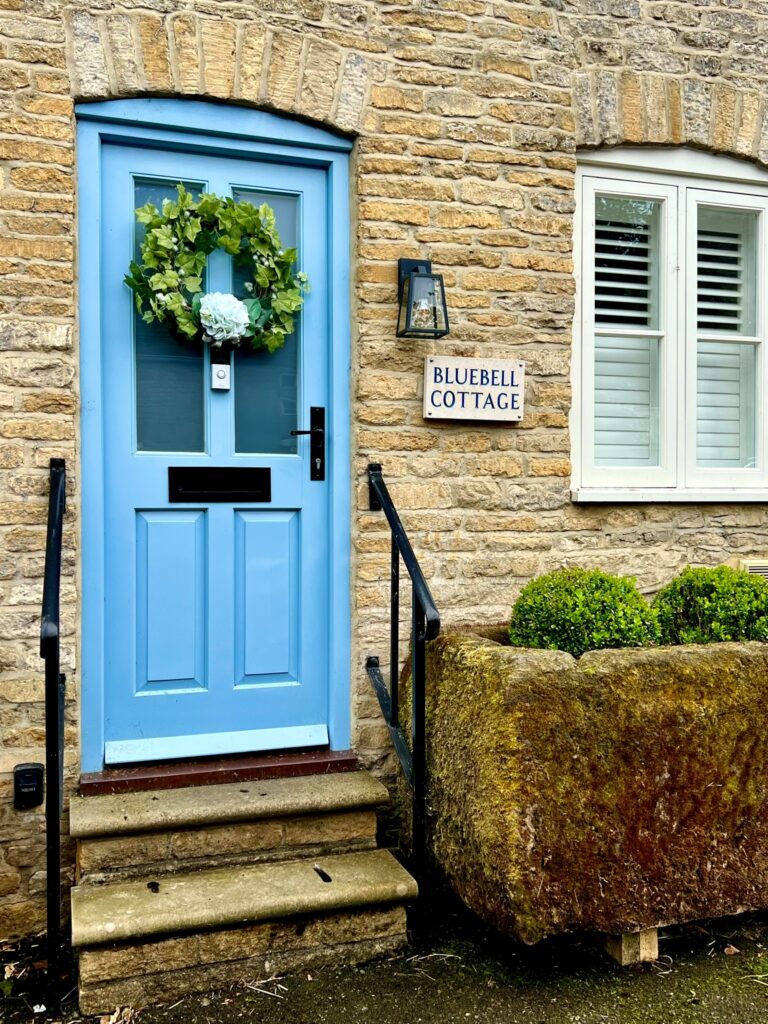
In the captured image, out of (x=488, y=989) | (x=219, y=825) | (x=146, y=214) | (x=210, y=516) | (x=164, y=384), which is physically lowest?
(x=488, y=989)

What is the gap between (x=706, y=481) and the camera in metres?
4.41

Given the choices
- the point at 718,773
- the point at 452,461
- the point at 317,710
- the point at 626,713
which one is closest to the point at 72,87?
the point at 452,461

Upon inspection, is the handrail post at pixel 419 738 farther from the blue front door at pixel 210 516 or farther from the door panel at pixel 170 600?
the door panel at pixel 170 600

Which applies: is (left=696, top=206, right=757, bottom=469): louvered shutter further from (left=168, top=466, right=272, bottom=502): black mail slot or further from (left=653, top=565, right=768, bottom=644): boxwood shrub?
(left=168, top=466, right=272, bottom=502): black mail slot

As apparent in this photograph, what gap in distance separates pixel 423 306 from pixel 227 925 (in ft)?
7.70

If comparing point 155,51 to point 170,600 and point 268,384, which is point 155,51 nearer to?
point 268,384

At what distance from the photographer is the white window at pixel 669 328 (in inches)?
166

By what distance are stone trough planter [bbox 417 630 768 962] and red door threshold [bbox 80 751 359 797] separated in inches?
23.8

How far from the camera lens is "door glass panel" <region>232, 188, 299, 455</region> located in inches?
146

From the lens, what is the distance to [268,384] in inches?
148

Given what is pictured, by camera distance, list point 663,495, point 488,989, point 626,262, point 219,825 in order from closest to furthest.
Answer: point 488,989 < point 219,825 < point 663,495 < point 626,262

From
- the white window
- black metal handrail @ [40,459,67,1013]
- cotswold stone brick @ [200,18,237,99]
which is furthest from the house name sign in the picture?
Answer: black metal handrail @ [40,459,67,1013]

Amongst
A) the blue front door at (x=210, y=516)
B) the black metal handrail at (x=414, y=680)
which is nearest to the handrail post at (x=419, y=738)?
the black metal handrail at (x=414, y=680)

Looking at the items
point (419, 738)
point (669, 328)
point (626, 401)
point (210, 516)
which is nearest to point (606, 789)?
point (419, 738)
